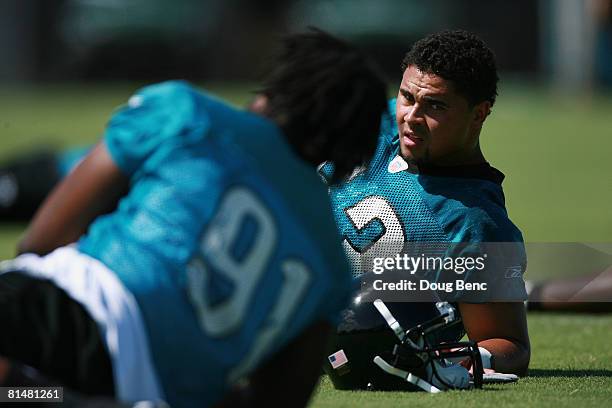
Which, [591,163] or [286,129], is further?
[591,163]

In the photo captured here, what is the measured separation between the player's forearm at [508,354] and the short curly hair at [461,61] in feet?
3.34

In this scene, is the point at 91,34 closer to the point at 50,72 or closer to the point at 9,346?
the point at 50,72

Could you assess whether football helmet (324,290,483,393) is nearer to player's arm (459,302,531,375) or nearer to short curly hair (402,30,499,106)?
player's arm (459,302,531,375)

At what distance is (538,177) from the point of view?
16078 mm

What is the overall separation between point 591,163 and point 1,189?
1278cm

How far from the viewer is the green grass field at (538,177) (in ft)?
15.3

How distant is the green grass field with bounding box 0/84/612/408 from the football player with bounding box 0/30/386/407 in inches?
48.2

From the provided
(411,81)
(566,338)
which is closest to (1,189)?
(411,81)

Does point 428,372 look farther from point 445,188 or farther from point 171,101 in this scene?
point 171,101

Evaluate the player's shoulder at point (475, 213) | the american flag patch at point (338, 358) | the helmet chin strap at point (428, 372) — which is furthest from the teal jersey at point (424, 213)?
the american flag patch at point (338, 358)

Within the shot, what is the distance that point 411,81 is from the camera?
17.1ft

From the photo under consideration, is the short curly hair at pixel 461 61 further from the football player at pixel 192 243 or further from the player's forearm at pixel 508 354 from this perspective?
the football player at pixel 192 243

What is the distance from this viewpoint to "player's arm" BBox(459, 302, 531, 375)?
197 inches

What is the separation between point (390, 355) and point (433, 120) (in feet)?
3.47
